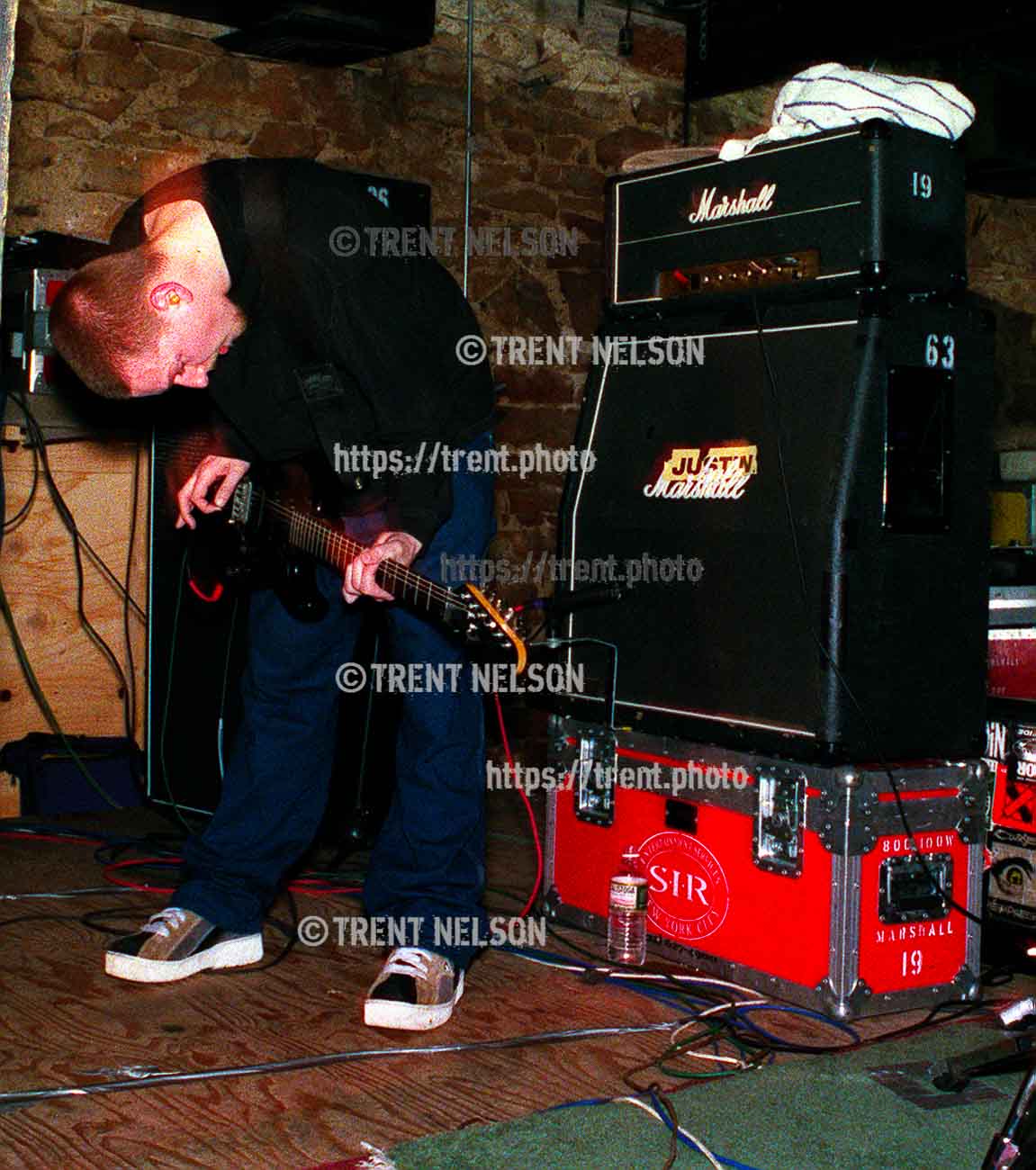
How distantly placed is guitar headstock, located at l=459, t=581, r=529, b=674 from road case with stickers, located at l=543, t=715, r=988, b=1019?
0.48 meters

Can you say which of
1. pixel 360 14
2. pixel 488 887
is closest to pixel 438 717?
pixel 488 887

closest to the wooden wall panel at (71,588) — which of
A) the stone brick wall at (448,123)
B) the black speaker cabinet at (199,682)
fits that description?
the black speaker cabinet at (199,682)

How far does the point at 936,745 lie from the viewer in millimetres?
2443

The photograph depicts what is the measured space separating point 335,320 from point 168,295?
0.24 meters

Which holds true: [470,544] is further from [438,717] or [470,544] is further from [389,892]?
[389,892]

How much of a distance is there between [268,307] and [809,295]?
2.92ft

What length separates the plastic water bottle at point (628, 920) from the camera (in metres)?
2.61

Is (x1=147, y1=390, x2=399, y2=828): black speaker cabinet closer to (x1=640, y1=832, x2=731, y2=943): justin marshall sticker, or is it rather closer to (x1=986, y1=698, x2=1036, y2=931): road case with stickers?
(x1=640, y1=832, x2=731, y2=943): justin marshall sticker

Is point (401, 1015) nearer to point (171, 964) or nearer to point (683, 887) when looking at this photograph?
point (171, 964)

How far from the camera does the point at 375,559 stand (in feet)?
7.25

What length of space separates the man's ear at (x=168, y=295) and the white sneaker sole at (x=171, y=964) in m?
1.05

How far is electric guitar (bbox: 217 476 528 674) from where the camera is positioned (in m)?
2.23

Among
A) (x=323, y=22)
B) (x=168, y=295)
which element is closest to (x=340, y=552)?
(x=168, y=295)

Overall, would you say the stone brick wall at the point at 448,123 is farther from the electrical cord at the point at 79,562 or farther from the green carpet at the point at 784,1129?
the green carpet at the point at 784,1129
